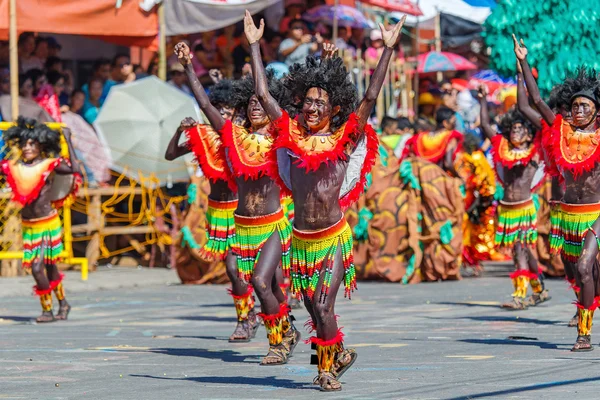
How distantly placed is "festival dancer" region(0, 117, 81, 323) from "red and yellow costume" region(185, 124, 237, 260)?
7.07 feet

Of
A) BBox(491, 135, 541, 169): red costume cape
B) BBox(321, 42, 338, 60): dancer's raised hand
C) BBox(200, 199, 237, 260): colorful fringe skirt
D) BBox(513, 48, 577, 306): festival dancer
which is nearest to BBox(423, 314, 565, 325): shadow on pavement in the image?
BBox(513, 48, 577, 306): festival dancer

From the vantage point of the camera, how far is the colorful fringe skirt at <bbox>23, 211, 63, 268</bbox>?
1299 centimetres

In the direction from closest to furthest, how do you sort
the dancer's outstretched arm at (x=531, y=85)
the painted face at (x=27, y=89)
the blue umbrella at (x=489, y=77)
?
the dancer's outstretched arm at (x=531, y=85) < the painted face at (x=27, y=89) < the blue umbrella at (x=489, y=77)

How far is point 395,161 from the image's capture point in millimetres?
17562

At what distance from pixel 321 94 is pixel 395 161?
9272 millimetres

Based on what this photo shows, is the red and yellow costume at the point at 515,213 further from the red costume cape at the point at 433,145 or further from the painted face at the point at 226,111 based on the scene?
the red costume cape at the point at 433,145

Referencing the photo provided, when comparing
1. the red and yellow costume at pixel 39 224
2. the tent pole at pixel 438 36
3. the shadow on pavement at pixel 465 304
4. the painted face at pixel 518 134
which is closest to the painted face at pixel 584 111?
the painted face at pixel 518 134

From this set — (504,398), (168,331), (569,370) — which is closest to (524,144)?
(168,331)

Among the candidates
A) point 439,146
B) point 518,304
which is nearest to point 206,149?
point 518,304

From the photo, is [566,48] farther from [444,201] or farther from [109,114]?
[109,114]

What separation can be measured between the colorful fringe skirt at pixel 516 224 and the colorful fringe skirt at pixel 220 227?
348cm

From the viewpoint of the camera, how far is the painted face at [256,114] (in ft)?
33.8

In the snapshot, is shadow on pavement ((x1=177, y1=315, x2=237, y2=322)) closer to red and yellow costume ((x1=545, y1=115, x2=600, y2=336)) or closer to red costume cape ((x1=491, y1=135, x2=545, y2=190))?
red costume cape ((x1=491, y1=135, x2=545, y2=190))

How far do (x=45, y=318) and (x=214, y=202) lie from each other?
246 cm
